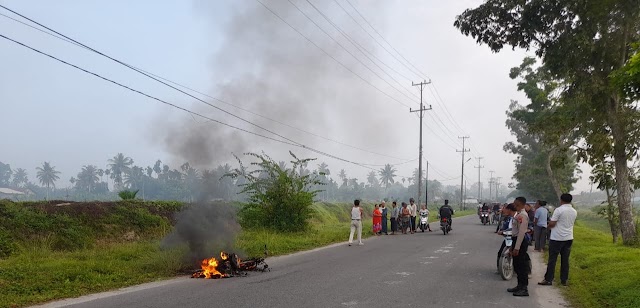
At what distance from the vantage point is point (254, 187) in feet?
63.0

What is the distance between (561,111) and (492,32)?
5989 mm

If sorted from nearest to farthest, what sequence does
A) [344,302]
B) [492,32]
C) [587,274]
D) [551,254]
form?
[344,302], [551,254], [587,274], [492,32]

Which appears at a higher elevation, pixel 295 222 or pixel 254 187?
pixel 254 187

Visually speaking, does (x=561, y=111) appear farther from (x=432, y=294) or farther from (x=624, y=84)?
(x=432, y=294)

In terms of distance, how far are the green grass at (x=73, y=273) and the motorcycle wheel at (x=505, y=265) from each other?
6.57 meters

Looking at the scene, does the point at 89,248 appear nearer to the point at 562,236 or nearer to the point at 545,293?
the point at 545,293

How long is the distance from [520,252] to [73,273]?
27.0 ft

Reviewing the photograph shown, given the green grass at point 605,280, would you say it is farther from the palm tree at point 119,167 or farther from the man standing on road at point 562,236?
the palm tree at point 119,167

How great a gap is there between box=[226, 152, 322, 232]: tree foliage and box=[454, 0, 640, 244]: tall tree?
9.18 meters

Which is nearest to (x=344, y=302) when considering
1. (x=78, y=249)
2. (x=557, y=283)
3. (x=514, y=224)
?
(x=514, y=224)

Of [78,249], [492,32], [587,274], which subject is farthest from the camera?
[492,32]

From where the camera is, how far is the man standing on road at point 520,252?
7257 mm

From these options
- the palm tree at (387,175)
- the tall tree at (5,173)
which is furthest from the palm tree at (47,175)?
the palm tree at (387,175)

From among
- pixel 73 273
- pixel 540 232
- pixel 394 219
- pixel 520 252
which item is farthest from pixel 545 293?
pixel 394 219
